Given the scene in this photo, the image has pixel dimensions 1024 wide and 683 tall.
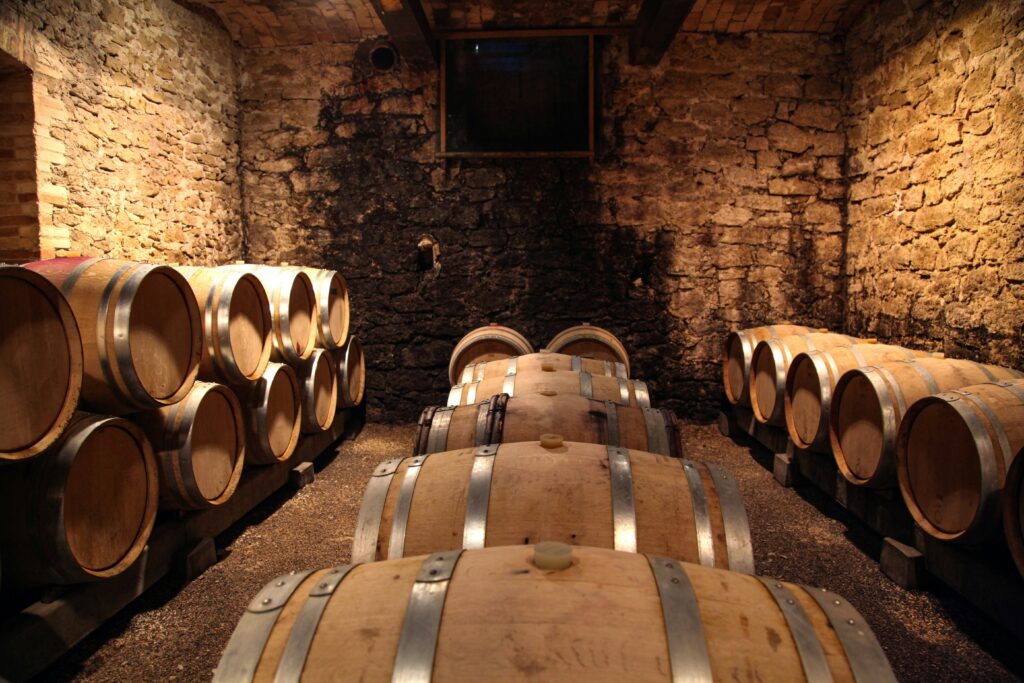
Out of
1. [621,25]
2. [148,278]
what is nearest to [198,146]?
[148,278]

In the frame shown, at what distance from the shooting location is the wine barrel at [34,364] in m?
1.87

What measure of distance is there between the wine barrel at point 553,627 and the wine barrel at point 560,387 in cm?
182

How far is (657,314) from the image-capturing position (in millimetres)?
5852

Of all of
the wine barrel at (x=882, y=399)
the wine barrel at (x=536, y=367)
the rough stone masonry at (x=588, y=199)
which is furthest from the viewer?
the rough stone masonry at (x=588, y=199)

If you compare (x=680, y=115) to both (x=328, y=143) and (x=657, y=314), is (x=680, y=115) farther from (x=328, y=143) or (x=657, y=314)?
(x=328, y=143)

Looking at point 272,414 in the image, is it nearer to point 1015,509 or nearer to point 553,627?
point 553,627

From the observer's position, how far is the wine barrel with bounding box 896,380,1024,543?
2266 mm

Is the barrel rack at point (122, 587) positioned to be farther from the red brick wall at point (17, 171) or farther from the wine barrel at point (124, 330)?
the red brick wall at point (17, 171)

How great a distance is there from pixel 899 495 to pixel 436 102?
485 cm

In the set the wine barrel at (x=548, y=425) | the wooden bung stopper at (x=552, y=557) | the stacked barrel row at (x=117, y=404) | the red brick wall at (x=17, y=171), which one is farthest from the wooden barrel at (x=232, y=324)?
the wooden bung stopper at (x=552, y=557)

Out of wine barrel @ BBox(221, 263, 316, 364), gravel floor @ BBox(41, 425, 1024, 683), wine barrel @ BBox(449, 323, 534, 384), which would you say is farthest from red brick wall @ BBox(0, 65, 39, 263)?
wine barrel @ BBox(449, 323, 534, 384)

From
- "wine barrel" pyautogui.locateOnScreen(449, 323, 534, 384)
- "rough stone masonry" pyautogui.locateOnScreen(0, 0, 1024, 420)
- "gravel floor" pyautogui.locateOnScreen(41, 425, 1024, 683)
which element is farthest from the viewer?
"rough stone masonry" pyautogui.locateOnScreen(0, 0, 1024, 420)

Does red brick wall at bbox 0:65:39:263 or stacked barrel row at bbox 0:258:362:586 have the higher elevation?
red brick wall at bbox 0:65:39:263

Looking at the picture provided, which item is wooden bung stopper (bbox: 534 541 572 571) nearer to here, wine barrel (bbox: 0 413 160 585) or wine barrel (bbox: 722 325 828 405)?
wine barrel (bbox: 0 413 160 585)
